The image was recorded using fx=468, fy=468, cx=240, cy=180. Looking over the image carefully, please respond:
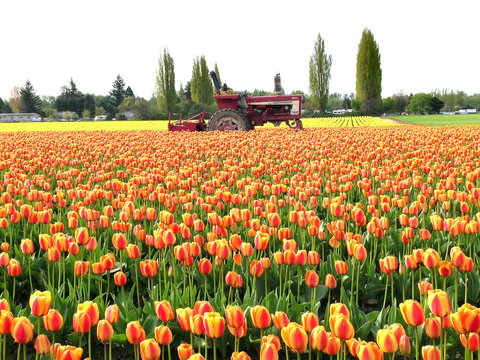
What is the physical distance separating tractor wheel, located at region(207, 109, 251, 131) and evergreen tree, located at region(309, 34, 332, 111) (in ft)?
163

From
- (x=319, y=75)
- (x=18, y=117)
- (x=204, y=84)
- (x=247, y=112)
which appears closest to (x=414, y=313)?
(x=247, y=112)

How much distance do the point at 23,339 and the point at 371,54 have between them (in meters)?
72.7

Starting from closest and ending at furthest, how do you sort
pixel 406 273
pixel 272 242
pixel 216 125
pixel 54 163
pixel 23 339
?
1. pixel 23 339
2. pixel 406 273
3. pixel 272 242
4. pixel 54 163
5. pixel 216 125

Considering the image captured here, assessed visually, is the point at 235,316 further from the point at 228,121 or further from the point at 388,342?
the point at 228,121

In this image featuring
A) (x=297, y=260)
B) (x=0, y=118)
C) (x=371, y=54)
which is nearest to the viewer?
(x=297, y=260)

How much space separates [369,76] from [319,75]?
23.9ft

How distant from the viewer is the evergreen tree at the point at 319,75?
221ft

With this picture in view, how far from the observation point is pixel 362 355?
161 cm

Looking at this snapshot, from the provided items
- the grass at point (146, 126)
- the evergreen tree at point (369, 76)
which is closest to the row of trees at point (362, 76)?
the evergreen tree at point (369, 76)

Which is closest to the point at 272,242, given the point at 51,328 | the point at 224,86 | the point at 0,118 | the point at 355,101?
the point at 51,328

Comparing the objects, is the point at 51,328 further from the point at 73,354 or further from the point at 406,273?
the point at 406,273

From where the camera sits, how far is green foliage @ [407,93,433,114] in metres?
83.1

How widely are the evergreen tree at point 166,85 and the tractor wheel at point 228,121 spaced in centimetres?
5005

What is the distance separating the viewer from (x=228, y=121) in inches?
783
